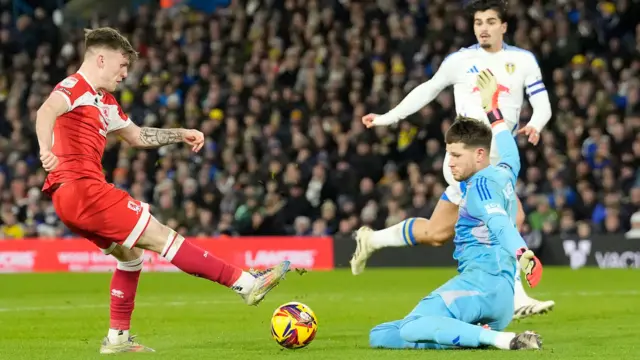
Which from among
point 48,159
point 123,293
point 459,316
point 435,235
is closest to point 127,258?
point 123,293

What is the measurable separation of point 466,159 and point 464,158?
0.05ft

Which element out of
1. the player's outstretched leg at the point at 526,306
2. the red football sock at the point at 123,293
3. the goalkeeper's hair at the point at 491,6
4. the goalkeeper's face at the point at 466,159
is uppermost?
the goalkeeper's hair at the point at 491,6

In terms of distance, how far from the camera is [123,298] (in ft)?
27.8

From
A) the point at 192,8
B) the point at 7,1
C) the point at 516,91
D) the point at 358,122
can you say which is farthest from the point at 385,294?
the point at 7,1

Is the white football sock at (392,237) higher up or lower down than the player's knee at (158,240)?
lower down

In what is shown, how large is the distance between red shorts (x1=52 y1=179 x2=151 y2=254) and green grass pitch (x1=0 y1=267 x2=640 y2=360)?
767mm

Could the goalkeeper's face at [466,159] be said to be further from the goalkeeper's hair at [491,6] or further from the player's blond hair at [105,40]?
the goalkeeper's hair at [491,6]

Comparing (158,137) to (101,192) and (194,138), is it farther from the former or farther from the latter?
(101,192)

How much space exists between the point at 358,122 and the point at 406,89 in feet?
3.63

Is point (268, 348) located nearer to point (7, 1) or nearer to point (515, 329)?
point (515, 329)

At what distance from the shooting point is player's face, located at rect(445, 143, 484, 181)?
25.9ft

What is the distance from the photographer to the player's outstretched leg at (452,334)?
298 inches

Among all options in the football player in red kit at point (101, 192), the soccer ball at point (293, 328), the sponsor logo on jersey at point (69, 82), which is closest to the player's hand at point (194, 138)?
the football player in red kit at point (101, 192)

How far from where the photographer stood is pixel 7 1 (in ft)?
89.8
